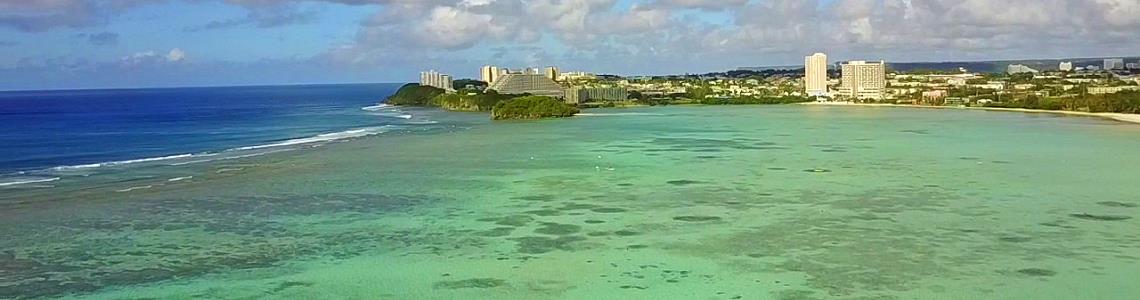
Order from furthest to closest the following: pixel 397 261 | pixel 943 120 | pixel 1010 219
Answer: pixel 943 120
pixel 1010 219
pixel 397 261

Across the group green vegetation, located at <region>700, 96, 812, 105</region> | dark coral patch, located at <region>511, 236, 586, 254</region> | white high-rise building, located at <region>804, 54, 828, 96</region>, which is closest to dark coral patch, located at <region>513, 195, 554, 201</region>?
dark coral patch, located at <region>511, 236, 586, 254</region>

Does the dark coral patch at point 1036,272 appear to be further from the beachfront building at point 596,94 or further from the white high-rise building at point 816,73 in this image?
the white high-rise building at point 816,73

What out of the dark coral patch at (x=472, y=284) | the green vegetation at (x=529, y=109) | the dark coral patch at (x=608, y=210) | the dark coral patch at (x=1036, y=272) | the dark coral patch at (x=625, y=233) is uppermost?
the green vegetation at (x=529, y=109)

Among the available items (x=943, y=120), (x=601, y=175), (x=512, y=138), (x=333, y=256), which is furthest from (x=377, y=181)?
(x=943, y=120)

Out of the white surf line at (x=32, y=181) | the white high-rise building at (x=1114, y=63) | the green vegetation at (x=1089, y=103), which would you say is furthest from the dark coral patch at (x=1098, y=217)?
the white high-rise building at (x=1114, y=63)

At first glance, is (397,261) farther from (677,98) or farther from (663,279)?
(677,98)

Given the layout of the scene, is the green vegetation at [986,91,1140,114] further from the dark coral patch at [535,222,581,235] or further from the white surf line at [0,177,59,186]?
the white surf line at [0,177,59,186]
